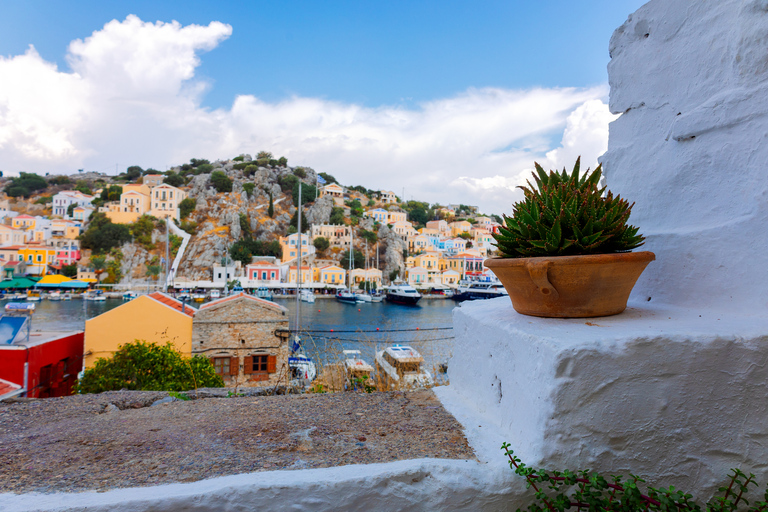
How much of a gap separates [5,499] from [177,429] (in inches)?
27.6

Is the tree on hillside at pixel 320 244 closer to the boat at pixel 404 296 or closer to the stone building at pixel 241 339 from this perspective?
the boat at pixel 404 296

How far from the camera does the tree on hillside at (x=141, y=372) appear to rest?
27.4ft

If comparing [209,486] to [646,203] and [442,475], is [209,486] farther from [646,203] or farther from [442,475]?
[646,203]

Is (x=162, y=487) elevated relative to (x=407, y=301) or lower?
elevated

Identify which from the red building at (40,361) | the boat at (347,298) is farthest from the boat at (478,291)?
the red building at (40,361)

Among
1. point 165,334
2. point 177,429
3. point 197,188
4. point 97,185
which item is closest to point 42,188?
point 97,185

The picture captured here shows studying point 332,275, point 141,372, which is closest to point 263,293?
point 332,275

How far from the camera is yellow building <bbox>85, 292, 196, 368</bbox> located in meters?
11.2

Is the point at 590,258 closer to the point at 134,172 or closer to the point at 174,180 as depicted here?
the point at 174,180

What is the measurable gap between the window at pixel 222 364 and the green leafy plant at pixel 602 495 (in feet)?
40.4

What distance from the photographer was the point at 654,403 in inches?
49.6

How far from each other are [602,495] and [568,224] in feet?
2.90

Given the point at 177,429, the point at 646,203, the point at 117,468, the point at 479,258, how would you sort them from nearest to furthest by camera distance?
the point at 117,468 < the point at 177,429 < the point at 646,203 < the point at 479,258

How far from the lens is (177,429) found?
1.79 metres
